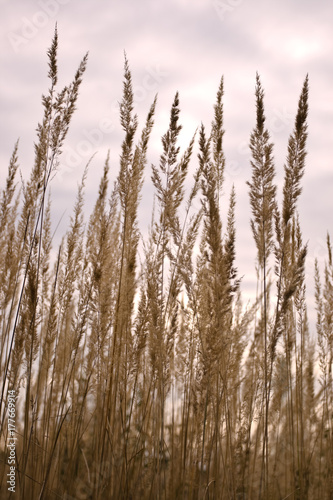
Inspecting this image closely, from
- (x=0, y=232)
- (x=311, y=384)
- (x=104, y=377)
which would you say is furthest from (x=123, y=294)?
(x=311, y=384)

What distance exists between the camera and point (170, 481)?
8.55ft

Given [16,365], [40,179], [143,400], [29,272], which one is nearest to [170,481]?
[143,400]

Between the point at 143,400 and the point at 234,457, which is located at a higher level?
the point at 143,400

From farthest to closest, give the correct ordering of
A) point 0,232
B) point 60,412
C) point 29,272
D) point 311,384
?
point 311,384
point 0,232
point 60,412
point 29,272

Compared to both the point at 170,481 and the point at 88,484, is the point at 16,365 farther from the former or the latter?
the point at 170,481

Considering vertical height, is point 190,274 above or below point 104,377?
above

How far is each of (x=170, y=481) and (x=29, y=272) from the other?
4.41 ft

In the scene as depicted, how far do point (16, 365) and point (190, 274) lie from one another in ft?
3.21

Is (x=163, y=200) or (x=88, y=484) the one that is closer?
(x=88, y=484)

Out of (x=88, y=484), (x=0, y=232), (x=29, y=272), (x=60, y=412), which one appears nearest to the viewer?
(x=29, y=272)

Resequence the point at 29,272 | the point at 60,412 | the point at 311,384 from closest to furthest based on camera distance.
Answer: the point at 29,272
the point at 60,412
the point at 311,384

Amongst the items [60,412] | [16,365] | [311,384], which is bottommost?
[60,412]

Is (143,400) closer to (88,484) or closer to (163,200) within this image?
(88,484)

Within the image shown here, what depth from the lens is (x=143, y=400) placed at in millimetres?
3070
